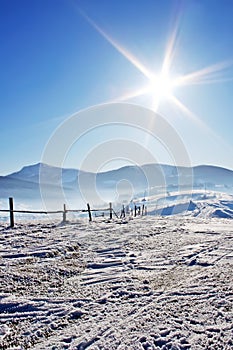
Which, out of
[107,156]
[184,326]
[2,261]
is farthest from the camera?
[107,156]

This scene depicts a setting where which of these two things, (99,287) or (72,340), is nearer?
(72,340)

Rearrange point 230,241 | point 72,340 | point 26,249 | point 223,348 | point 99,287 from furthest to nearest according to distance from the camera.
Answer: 1. point 230,241
2. point 26,249
3. point 99,287
4. point 72,340
5. point 223,348

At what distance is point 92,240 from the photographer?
36.9 feet

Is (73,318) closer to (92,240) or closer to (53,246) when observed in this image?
(53,246)

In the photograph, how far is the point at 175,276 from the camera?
647cm

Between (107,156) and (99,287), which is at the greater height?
(107,156)

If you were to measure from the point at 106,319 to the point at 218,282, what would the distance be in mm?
2893

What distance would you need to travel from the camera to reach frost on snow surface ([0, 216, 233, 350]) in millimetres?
3811

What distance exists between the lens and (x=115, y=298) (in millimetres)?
5184

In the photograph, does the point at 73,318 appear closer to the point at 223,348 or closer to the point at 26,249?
the point at 223,348

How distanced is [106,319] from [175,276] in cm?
266

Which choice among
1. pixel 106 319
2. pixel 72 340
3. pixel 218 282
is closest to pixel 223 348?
pixel 106 319

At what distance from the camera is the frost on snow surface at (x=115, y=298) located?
3.81 m

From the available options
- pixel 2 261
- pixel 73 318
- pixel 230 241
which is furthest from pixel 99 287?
pixel 230 241
